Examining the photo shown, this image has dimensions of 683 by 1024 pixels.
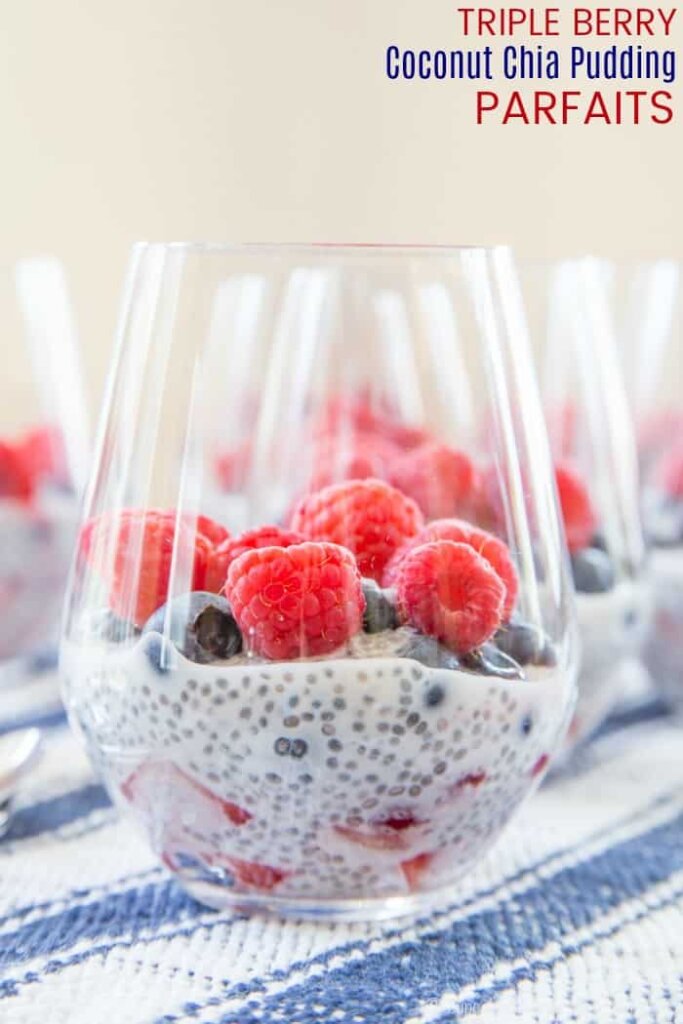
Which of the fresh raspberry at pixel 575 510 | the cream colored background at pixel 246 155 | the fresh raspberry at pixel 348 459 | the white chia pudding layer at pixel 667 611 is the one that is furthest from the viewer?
the cream colored background at pixel 246 155

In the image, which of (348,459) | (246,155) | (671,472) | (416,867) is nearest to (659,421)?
(671,472)

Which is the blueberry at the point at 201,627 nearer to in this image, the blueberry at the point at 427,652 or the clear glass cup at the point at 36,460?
the blueberry at the point at 427,652

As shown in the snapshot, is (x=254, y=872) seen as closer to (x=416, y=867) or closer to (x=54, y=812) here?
(x=416, y=867)

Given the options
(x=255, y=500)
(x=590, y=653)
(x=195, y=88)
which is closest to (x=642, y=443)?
(x=590, y=653)

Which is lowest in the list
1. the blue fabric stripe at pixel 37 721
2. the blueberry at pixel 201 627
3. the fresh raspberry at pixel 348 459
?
the blue fabric stripe at pixel 37 721

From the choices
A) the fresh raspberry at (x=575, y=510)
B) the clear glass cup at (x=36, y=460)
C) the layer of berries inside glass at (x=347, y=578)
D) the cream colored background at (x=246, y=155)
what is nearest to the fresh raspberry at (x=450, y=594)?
the layer of berries inside glass at (x=347, y=578)

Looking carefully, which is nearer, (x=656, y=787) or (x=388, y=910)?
(x=388, y=910)

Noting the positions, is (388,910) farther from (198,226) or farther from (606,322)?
(198,226)
